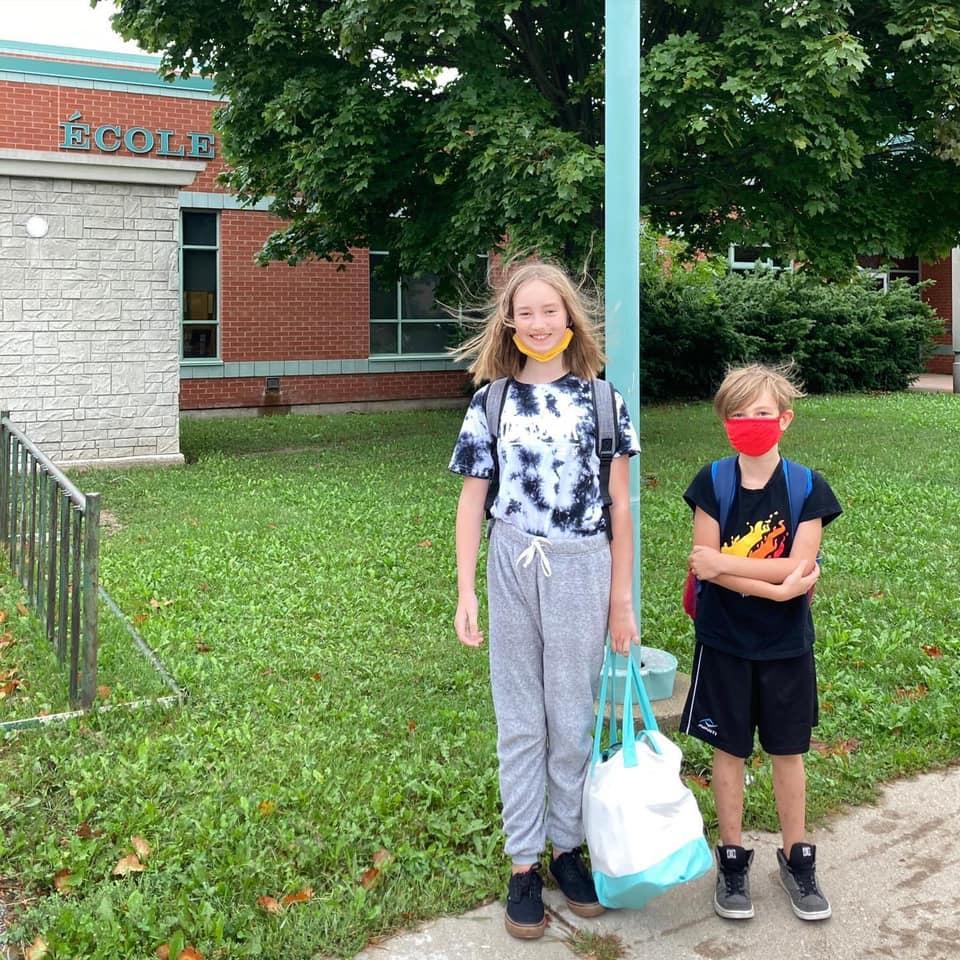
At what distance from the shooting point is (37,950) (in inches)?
115

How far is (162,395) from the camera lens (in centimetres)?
1241

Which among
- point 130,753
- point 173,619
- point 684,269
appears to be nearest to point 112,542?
point 173,619

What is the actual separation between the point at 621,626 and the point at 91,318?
1022 cm

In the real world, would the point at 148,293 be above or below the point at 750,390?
above

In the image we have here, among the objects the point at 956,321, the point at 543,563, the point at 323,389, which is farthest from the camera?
the point at 956,321

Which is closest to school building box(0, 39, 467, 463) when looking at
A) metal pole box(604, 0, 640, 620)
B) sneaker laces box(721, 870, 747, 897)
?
metal pole box(604, 0, 640, 620)

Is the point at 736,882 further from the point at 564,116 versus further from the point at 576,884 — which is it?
the point at 564,116

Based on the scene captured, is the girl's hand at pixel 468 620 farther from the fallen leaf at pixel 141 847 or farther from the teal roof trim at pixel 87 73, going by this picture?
the teal roof trim at pixel 87 73

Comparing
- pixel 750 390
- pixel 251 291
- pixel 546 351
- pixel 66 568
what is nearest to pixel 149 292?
pixel 251 291

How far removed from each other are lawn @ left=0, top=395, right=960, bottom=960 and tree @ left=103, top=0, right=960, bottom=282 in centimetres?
313

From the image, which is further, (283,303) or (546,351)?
(283,303)

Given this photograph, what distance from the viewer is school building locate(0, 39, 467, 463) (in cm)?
1176

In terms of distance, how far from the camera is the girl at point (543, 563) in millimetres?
3066

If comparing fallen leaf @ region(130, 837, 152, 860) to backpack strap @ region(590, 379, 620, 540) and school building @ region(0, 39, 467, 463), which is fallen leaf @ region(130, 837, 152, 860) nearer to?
backpack strap @ region(590, 379, 620, 540)
